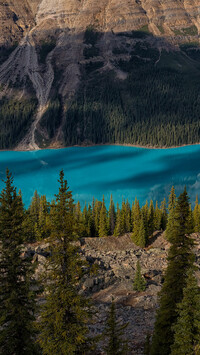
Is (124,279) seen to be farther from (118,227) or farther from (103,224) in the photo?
(103,224)

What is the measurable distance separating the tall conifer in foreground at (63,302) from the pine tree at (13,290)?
159 centimetres

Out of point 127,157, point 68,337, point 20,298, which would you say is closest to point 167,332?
point 68,337

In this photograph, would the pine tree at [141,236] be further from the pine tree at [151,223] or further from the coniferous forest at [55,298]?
the coniferous forest at [55,298]

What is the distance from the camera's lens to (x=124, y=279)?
176 feet

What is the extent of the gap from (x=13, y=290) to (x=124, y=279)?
36.2m

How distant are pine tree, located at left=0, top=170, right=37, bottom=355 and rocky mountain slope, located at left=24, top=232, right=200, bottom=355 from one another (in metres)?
4.88

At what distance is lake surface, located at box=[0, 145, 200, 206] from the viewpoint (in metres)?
121

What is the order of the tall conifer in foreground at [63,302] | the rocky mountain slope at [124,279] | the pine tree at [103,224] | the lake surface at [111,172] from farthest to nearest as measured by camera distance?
the lake surface at [111,172] → the pine tree at [103,224] → the rocky mountain slope at [124,279] → the tall conifer in foreground at [63,302]

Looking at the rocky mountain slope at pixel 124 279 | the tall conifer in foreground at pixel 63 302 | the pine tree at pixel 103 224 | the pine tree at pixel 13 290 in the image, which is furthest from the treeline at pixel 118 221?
the tall conifer in foreground at pixel 63 302

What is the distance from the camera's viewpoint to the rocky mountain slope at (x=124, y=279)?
Answer: 3777cm

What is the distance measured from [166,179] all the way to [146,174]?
31.3 feet

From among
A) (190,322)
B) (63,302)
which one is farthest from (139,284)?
(63,302)

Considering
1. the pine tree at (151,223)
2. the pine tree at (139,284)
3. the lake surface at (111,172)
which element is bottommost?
the pine tree at (139,284)

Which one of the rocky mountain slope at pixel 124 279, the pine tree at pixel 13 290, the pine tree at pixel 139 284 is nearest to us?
the pine tree at pixel 13 290
